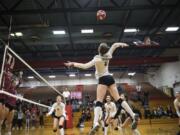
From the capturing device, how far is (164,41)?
73.7 feet

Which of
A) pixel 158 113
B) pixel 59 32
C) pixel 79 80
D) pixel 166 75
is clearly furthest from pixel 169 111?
pixel 79 80

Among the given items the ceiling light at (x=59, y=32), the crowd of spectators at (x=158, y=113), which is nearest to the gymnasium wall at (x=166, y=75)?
the crowd of spectators at (x=158, y=113)

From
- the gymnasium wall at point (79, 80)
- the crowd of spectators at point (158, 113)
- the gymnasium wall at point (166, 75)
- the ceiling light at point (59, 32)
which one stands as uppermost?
the ceiling light at point (59, 32)

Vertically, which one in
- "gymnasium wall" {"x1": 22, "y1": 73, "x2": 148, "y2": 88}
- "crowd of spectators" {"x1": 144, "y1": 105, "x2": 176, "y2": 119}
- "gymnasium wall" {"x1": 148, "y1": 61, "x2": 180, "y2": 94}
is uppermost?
"gymnasium wall" {"x1": 22, "y1": 73, "x2": 148, "y2": 88}

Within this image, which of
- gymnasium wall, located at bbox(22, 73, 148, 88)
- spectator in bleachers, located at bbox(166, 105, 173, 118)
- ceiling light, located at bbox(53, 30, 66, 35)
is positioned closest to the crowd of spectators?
spectator in bleachers, located at bbox(166, 105, 173, 118)

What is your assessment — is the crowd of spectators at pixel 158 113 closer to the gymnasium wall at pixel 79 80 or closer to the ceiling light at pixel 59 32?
the ceiling light at pixel 59 32

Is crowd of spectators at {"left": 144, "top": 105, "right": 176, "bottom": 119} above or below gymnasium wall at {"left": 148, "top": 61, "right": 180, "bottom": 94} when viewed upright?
below

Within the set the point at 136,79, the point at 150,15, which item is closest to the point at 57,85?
the point at 136,79

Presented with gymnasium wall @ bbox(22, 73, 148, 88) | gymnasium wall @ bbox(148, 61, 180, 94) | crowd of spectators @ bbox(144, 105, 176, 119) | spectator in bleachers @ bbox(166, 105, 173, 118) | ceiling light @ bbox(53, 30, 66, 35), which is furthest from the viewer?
gymnasium wall @ bbox(22, 73, 148, 88)

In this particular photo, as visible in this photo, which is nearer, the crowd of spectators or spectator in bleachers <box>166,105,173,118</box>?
the crowd of spectators

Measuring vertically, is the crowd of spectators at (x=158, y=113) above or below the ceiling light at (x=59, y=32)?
below

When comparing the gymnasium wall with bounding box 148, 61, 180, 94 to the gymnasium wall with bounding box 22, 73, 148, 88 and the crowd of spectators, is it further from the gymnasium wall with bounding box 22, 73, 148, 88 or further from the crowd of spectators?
the crowd of spectators

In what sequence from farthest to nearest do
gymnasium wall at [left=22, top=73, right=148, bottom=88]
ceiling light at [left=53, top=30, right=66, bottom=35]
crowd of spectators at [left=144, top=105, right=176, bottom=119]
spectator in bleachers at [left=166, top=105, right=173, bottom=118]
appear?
gymnasium wall at [left=22, top=73, right=148, bottom=88] < spectator in bleachers at [left=166, top=105, right=173, bottom=118] < crowd of spectators at [left=144, top=105, right=176, bottom=119] < ceiling light at [left=53, top=30, right=66, bottom=35]

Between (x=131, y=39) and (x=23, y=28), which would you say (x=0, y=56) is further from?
(x=131, y=39)
